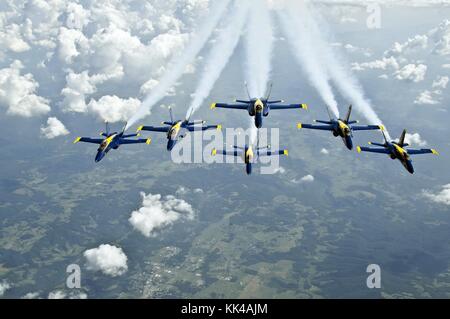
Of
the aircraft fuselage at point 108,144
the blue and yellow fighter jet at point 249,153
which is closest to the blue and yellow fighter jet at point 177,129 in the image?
the blue and yellow fighter jet at point 249,153

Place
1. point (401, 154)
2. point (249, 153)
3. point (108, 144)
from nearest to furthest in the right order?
point (401, 154) < point (249, 153) < point (108, 144)

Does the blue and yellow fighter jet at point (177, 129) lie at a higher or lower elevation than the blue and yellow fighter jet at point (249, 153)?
higher

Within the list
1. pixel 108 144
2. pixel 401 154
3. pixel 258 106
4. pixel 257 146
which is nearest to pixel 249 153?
pixel 257 146

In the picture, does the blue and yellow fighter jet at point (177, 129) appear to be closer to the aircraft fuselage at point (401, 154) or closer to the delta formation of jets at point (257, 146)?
the delta formation of jets at point (257, 146)

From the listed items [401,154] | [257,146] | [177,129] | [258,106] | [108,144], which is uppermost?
[258,106]

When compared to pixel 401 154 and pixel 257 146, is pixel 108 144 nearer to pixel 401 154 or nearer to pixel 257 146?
pixel 257 146

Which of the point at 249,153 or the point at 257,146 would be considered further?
the point at 249,153

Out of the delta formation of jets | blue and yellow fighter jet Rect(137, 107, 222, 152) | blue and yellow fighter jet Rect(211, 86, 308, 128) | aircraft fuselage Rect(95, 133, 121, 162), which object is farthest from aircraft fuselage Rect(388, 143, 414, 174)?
aircraft fuselage Rect(95, 133, 121, 162)

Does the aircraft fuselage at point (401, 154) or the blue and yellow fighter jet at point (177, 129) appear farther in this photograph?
the blue and yellow fighter jet at point (177, 129)

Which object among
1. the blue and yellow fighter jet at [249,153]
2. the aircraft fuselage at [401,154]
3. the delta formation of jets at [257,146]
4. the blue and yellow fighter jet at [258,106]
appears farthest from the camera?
the blue and yellow fighter jet at [258,106]

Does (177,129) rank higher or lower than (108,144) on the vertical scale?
higher

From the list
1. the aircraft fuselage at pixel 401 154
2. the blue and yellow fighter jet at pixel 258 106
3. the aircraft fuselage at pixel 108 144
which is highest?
the blue and yellow fighter jet at pixel 258 106

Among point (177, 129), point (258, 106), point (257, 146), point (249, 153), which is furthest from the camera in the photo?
point (177, 129)
